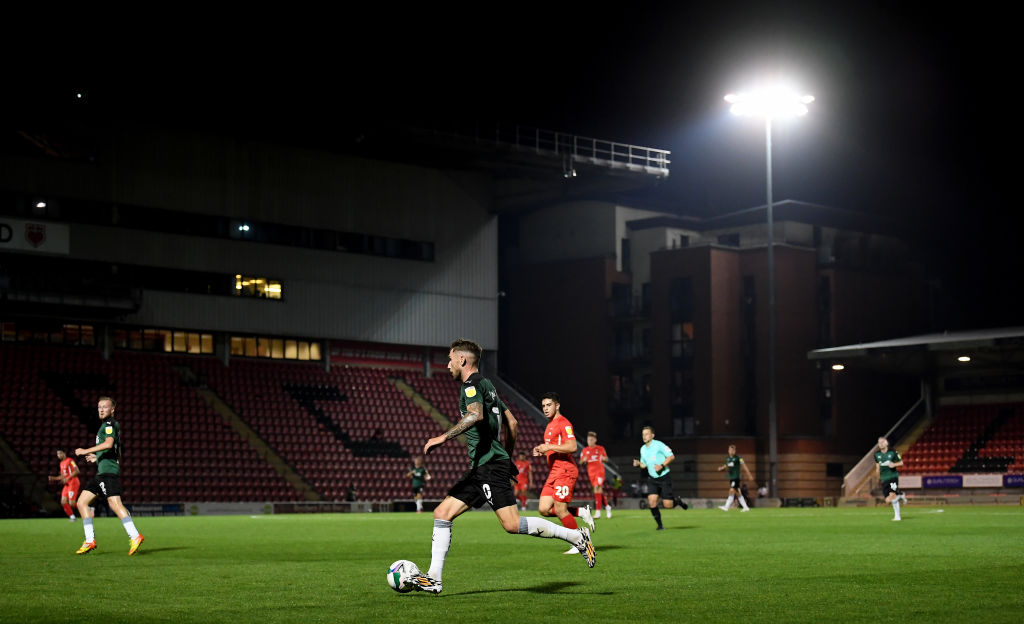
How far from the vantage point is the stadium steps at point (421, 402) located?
6066cm

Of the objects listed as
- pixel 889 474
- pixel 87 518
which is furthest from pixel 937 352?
pixel 87 518

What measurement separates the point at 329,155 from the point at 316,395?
1123cm

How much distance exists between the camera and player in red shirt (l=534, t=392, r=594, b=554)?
59.3 feet

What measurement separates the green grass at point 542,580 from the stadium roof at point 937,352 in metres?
31.6

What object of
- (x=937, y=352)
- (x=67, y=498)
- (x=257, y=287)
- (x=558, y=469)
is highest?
(x=257, y=287)

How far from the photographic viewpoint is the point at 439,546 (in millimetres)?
11984

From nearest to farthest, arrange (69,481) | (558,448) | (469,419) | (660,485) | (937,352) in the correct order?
(469,419) → (558,448) → (660,485) → (69,481) → (937,352)

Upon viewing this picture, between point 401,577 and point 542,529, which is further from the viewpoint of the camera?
point 542,529

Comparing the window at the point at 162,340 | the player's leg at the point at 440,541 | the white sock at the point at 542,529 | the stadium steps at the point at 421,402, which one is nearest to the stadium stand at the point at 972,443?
the stadium steps at the point at 421,402

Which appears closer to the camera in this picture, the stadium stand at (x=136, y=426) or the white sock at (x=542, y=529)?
the white sock at (x=542, y=529)

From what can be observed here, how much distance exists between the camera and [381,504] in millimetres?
51031

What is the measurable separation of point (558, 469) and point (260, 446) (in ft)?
118

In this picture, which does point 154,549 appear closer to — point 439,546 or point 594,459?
point 439,546

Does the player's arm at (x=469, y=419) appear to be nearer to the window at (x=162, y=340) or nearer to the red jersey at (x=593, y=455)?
the red jersey at (x=593, y=455)
